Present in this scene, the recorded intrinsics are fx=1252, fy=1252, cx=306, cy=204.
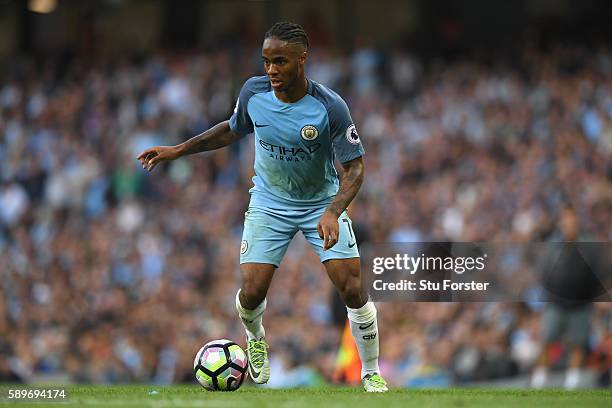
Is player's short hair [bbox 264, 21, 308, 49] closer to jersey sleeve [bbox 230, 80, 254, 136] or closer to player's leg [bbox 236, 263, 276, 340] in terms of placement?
jersey sleeve [bbox 230, 80, 254, 136]

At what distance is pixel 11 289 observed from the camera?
18.6 m

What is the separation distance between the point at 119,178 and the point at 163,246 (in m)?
1.94

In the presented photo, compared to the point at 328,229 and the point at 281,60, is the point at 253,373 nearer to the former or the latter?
the point at 328,229

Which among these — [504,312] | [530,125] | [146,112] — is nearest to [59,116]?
[146,112]

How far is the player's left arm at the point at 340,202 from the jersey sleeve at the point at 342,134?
55 millimetres

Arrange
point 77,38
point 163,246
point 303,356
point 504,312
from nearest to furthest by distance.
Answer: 1. point 504,312
2. point 303,356
3. point 163,246
4. point 77,38

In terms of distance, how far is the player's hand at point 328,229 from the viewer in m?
7.73

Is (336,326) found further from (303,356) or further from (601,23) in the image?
(601,23)

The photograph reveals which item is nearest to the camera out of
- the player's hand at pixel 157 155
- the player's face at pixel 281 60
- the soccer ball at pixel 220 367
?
the player's face at pixel 281 60

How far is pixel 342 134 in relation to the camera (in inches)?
320
